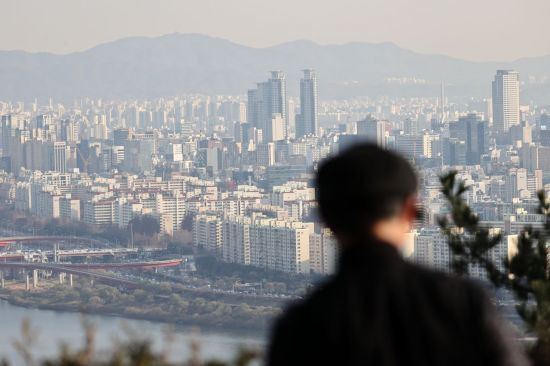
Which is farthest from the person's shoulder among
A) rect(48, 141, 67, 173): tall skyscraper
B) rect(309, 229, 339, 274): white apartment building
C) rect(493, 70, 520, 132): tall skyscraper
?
rect(493, 70, 520, 132): tall skyscraper

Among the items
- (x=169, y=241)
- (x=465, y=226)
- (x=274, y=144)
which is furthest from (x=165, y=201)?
(x=465, y=226)

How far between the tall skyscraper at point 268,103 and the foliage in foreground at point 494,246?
124 feet

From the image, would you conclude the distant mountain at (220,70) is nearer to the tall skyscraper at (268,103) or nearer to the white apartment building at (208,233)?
the tall skyscraper at (268,103)

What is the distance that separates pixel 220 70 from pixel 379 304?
58363 mm

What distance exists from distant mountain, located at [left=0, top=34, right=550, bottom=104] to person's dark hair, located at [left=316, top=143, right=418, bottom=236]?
46116 mm

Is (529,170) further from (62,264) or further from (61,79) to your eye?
(61,79)

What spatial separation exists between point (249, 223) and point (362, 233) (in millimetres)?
19700

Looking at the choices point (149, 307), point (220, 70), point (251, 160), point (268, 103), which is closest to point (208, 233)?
point (149, 307)

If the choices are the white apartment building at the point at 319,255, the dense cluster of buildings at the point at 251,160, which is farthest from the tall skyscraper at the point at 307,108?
Result: the white apartment building at the point at 319,255

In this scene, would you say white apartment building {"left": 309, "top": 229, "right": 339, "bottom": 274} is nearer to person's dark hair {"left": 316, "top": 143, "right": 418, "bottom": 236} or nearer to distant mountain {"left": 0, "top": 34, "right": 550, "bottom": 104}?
person's dark hair {"left": 316, "top": 143, "right": 418, "bottom": 236}

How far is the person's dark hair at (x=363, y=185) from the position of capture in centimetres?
63

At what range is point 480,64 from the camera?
53312 millimetres

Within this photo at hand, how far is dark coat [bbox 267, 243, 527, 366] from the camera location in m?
0.62

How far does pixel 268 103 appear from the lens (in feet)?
135
